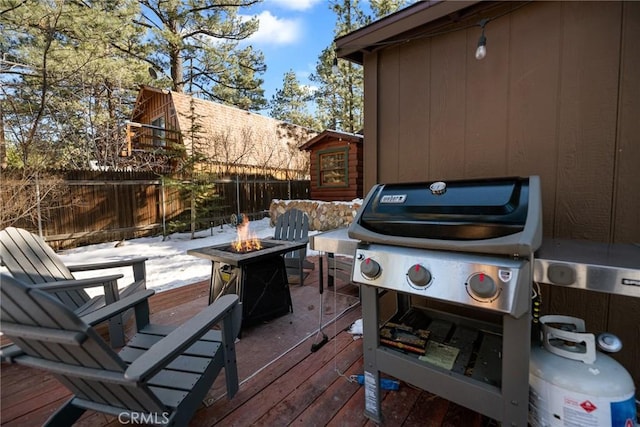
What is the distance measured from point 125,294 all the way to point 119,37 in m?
8.20

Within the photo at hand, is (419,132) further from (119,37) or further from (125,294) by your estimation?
(119,37)

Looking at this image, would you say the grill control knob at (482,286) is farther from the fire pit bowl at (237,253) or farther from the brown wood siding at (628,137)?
the fire pit bowl at (237,253)

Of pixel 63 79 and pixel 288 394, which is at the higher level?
pixel 63 79

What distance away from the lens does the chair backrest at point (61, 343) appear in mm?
Answer: 938

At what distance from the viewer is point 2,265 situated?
6.42 ft

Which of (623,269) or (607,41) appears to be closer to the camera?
(623,269)

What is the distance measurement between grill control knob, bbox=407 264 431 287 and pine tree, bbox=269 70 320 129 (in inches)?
596

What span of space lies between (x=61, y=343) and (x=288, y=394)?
1109mm

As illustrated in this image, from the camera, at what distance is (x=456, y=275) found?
1.09m

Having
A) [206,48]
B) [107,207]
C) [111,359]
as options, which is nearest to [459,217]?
[111,359]

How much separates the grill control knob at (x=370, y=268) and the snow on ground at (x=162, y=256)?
297cm

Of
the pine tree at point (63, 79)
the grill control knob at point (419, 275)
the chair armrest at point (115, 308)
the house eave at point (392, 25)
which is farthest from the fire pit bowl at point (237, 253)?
the pine tree at point (63, 79)

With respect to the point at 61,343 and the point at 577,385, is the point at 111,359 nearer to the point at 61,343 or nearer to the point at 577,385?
the point at 61,343

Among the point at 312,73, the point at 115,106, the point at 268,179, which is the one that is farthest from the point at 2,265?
the point at 312,73
